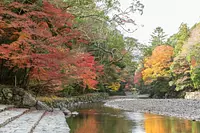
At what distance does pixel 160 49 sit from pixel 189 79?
263 inches

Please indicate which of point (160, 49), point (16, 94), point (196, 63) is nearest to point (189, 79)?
point (196, 63)

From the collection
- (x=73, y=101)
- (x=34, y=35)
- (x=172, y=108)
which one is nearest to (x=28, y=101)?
(x=34, y=35)

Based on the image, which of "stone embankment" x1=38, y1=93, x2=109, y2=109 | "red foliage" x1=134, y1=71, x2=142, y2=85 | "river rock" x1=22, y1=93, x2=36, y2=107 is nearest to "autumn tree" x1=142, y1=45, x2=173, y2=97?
"stone embankment" x1=38, y1=93, x2=109, y2=109

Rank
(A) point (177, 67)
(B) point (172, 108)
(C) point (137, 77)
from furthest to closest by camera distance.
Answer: (C) point (137, 77)
(A) point (177, 67)
(B) point (172, 108)

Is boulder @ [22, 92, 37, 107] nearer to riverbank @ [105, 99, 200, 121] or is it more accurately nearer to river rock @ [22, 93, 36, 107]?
river rock @ [22, 93, 36, 107]

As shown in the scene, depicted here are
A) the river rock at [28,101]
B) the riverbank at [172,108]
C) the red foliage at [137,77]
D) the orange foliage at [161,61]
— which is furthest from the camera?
the red foliage at [137,77]


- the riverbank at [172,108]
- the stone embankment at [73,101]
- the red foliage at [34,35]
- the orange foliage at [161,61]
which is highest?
the orange foliage at [161,61]

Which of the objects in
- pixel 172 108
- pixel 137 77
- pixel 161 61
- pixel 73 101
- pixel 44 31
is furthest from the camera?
pixel 137 77

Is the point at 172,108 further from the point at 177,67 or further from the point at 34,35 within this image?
the point at 177,67

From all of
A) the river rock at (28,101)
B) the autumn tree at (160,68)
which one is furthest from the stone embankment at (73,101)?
the autumn tree at (160,68)

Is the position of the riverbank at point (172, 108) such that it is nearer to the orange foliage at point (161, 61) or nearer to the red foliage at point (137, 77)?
the orange foliage at point (161, 61)

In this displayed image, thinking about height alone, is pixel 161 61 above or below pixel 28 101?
above

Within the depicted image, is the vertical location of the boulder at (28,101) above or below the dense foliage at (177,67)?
below

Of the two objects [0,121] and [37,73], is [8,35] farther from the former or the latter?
[0,121]
